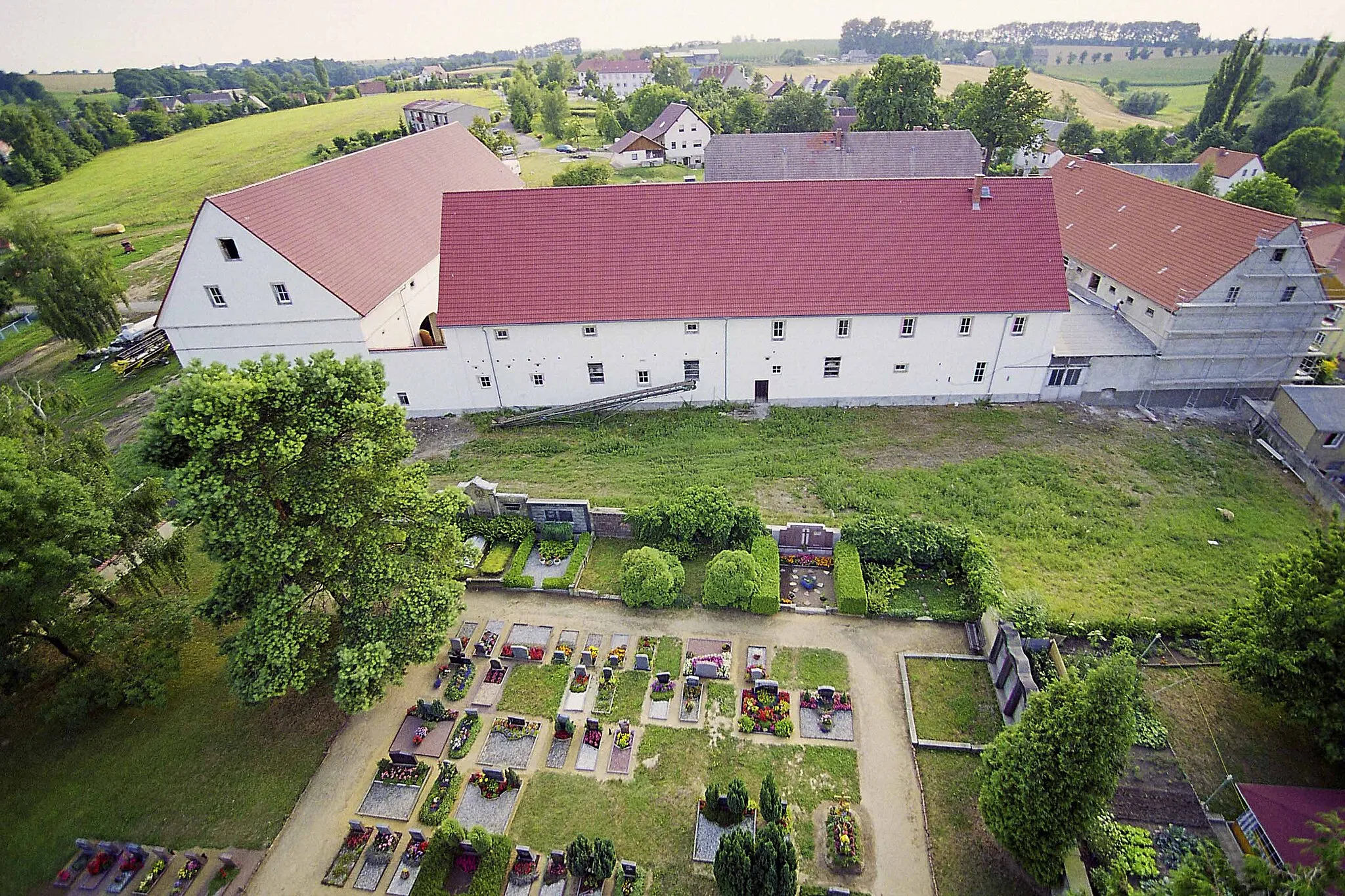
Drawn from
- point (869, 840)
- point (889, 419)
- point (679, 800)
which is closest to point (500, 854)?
point (679, 800)

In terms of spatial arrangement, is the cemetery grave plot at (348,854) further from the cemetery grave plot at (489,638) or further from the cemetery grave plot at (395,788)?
the cemetery grave plot at (489,638)

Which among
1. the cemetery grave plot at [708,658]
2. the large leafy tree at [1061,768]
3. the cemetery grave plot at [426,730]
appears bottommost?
the cemetery grave plot at [426,730]

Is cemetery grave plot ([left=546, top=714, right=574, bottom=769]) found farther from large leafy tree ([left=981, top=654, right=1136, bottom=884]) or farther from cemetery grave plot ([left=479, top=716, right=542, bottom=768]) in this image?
large leafy tree ([left=981, top=654, right=1136, bottom=884])

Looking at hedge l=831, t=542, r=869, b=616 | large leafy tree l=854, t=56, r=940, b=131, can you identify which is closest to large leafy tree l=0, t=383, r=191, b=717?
hedge l=831, t=542, r=869, b=616

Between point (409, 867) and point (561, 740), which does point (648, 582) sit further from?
point (409, 867)

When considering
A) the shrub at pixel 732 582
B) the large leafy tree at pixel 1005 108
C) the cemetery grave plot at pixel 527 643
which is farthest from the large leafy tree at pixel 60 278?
the large leafy tree at pixel 1005 108

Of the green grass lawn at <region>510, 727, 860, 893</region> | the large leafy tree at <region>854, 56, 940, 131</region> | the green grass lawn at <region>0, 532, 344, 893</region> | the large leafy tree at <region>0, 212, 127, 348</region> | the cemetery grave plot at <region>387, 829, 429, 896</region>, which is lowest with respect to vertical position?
the green grass lawn at <region>0, 532, 344, 893</region>
